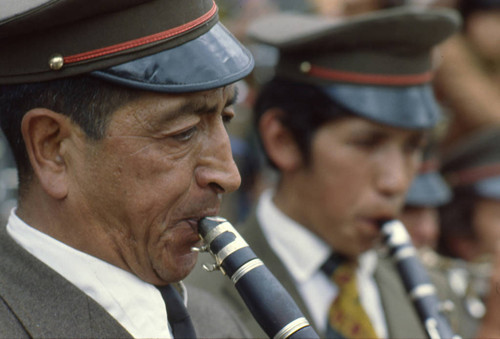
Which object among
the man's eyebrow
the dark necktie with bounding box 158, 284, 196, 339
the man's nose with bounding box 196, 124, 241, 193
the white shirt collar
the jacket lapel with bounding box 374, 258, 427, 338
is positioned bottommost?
the jacket lapel with bounding box 374, 258, 427, 338

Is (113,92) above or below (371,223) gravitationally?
above

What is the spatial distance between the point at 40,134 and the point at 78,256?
0.39 meters

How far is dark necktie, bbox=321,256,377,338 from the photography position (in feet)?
12.2

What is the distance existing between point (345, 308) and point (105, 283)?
174cm

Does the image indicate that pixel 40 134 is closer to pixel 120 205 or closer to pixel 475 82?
pixel 120 205

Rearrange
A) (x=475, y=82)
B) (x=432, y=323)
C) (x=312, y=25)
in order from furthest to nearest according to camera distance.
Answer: (x=475, y=82) → (x=312, y=25) → (x=432, y=323)

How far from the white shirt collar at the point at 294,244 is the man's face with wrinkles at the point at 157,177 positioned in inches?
60.3

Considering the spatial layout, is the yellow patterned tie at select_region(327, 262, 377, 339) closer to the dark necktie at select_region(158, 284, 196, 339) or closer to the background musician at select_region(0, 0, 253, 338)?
the dark necktie at select_region(158, 284, 196, 339)

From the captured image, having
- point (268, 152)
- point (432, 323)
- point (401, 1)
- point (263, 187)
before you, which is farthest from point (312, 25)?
point (263, 187)

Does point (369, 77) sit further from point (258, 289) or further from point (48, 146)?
point (48, 146)

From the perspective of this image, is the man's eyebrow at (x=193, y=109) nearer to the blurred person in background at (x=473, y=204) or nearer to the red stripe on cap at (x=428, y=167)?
the blurred person in background at (x=473, y=204)

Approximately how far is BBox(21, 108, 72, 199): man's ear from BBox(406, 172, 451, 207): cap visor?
3.91 metres

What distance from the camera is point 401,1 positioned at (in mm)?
6883

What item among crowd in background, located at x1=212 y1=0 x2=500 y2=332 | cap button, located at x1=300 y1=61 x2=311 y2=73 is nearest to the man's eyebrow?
cap button, located at x1=300 y1=61 x2=311 y2=73
